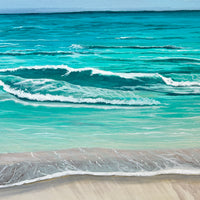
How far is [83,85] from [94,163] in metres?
0.85

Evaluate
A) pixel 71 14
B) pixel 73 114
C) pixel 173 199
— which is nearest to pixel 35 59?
pixel 71 14

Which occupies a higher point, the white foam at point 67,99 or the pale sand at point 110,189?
the white foam at point 67,99

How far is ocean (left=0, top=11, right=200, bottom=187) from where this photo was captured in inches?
44.5

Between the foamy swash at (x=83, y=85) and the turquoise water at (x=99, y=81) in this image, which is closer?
the turquoise water at (x=99, y=81)

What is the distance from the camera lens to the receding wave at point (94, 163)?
1021 millimetres

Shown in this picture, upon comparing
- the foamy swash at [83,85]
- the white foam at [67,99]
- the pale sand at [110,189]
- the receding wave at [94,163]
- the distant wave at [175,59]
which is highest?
the distant wave at [175,59]

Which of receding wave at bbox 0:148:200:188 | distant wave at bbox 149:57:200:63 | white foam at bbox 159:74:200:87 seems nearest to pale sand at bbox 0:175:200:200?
receding wave at bbox 0:148:200:188

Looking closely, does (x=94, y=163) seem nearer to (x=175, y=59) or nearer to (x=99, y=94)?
(x=99, y=94)

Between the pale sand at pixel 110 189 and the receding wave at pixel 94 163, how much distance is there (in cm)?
3

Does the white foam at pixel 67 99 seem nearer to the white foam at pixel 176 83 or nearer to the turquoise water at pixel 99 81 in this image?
the turquoise water at pixel 99 81

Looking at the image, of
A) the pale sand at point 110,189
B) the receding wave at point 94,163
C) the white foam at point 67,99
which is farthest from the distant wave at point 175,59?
the pale sand at point 110,189

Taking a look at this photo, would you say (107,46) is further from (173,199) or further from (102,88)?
(173,199)

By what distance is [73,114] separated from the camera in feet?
5.11

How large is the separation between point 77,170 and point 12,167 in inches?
10.2
